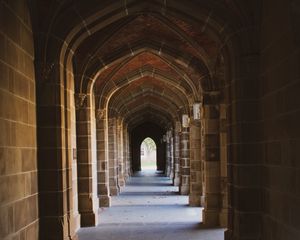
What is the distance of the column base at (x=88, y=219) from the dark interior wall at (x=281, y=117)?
4566 millimetres

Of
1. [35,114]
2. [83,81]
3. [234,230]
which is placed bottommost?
[234,230]

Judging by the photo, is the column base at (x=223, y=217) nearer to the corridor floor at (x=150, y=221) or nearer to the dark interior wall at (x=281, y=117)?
the corridor floor at (x=150, y=221)

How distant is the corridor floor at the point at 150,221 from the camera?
911cm

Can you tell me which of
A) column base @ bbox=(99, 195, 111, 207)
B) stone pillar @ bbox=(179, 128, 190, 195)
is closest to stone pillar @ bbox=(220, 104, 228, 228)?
column base @ bbox=(99, 195, 111, 207)

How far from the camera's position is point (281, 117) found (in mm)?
5633

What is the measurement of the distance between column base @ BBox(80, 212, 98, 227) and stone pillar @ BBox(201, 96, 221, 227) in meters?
2.18

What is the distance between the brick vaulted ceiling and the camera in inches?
289

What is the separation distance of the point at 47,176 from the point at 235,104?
8.74 ft

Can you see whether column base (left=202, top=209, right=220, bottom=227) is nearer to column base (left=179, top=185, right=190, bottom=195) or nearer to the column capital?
the column capital

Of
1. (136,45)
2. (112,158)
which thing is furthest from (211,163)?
(112,158)

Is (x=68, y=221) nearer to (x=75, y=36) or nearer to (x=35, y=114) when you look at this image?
(x=35, y=114)

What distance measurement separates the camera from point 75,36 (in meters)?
7.88

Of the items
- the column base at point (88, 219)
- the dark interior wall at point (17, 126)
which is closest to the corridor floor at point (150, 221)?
the column base at point (88, 219)

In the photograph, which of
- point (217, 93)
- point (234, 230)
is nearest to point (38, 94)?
point (234, 230)
